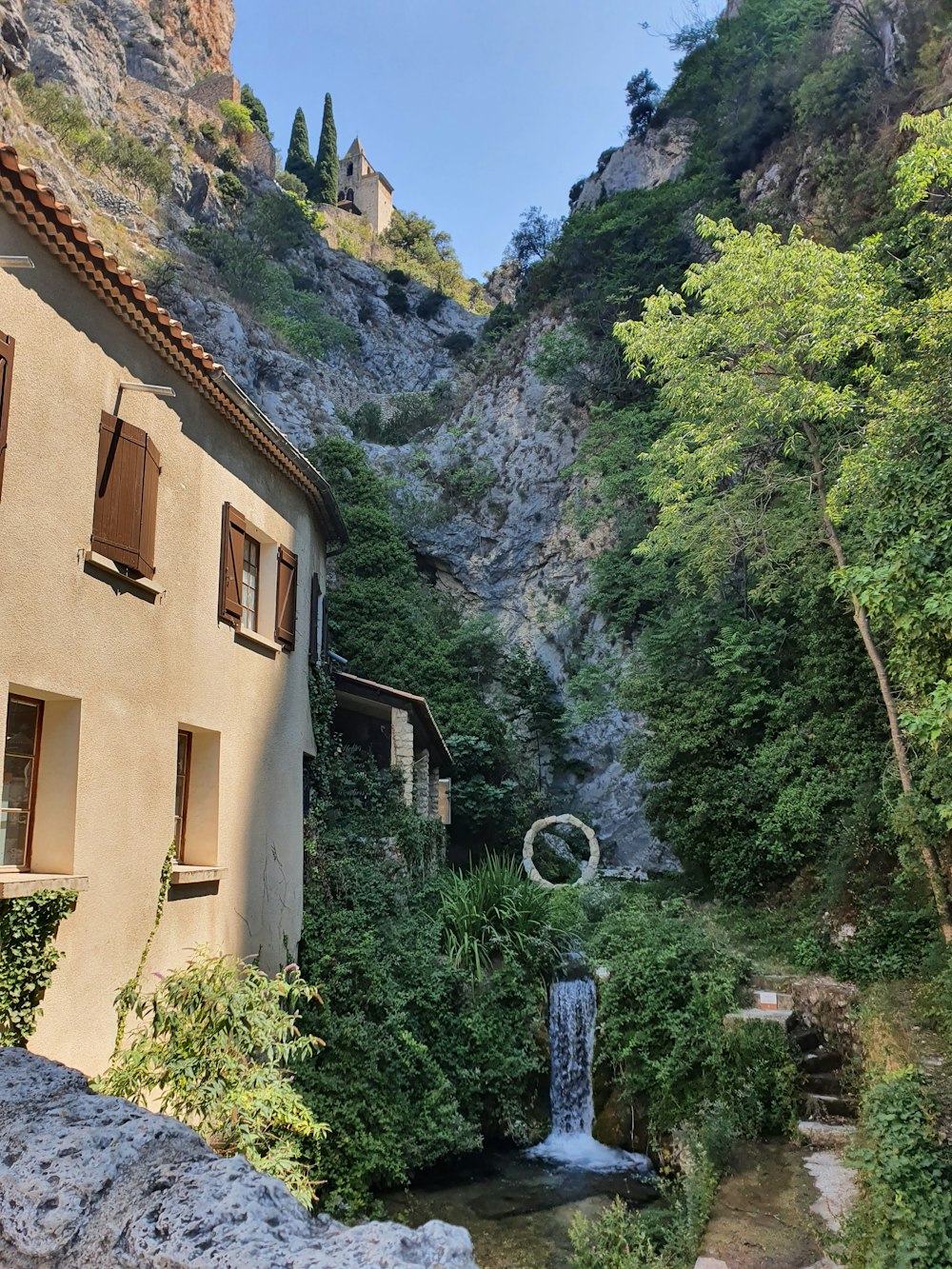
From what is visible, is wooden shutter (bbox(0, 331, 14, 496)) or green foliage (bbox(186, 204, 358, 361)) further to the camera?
green foliage (bbox(186, 204, 358, 361))

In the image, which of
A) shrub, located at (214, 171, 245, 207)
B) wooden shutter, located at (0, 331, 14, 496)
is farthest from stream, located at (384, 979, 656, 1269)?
shrub, located at (214, 171, 245, 207)

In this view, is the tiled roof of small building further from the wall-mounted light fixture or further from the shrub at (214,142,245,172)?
the shrub at (214,142,245,172)

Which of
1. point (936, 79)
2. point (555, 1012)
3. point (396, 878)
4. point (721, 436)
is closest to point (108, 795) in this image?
point (396, 878)

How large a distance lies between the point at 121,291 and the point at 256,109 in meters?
53.6

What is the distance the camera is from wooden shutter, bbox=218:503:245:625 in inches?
334

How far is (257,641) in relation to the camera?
9.29m

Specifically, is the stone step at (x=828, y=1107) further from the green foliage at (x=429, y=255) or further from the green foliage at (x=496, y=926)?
the green foliage at (x=429, y=255)

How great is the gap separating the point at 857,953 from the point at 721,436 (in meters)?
7.87

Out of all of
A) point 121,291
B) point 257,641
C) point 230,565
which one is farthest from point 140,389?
point 257,641

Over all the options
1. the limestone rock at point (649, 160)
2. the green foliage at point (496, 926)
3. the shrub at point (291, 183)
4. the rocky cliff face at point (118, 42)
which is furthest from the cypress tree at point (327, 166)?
the green foliage at point (496, 926)

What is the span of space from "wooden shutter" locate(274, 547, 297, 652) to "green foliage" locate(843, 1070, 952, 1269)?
→ 764cm

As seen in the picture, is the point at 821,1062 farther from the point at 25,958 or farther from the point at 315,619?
the point at 315,619

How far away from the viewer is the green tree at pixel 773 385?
38.2 ft

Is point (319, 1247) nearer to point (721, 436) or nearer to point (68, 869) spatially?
point (68, 869)
